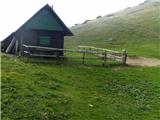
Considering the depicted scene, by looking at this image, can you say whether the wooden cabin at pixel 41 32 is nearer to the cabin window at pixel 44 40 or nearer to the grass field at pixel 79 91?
the cabin window at pixel 44 40

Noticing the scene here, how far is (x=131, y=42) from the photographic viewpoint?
221 feet

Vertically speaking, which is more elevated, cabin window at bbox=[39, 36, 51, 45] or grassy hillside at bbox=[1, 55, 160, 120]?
cabin window at bbox=[39, 36, 51, 45]

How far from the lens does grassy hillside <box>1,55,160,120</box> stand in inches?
709

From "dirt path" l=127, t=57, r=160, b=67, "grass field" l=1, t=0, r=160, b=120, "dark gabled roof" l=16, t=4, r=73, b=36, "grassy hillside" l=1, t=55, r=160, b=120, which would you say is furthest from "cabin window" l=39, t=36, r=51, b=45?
"grassy hillside" l=1, t=55, r=160, b=120

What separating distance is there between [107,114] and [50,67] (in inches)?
498

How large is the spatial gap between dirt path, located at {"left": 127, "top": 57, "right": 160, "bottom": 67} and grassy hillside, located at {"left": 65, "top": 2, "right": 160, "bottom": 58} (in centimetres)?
1111

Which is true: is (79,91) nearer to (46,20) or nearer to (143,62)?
(46,20)

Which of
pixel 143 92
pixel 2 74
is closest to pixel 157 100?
pixel 143 92

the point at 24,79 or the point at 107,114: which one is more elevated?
the point at 24,79

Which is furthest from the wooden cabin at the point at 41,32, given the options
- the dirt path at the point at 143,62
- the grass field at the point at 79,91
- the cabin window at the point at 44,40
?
the dirt path at the point at 143,62

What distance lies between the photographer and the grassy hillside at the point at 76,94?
18016 millimetres

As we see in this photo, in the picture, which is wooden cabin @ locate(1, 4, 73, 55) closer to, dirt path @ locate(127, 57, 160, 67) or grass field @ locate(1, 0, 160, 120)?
grass field @ locate(1, 0, 160, 120)

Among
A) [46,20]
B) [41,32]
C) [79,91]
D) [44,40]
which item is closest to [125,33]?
[44,40]

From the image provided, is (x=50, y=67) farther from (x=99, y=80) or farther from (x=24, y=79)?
(x=24, y=79)
